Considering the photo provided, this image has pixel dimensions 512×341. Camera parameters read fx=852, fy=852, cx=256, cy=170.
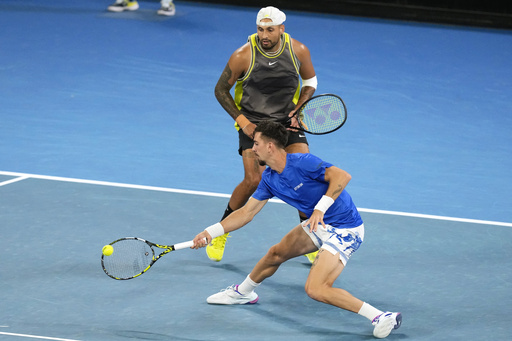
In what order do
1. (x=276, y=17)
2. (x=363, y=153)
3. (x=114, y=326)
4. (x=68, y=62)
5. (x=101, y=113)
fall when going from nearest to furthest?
(x=114, y=326) → (x=276, y=17) → (x=363, y=153) → (x=101, y=113) → (x=68, y=62)

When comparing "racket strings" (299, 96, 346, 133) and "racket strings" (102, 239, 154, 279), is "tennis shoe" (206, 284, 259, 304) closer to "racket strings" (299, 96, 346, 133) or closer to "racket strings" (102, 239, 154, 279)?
"racket strings" (102, 239, 154, 279)

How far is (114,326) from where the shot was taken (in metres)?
6.12

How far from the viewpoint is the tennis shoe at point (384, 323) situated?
6.02m

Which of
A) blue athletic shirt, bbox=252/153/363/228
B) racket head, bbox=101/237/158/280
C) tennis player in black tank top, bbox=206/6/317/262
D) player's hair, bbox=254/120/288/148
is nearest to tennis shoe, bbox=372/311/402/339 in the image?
A: blue athletic shirt, bbox=252/153/363/228

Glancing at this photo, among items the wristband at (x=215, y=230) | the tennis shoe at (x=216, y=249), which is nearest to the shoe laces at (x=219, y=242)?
the tennis shoe at (x=216, y=249)

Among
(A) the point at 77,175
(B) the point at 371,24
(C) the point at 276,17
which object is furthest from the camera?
(B) the point at 371,24

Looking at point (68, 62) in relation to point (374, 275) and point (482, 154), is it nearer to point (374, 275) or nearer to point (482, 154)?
point (482, 154)

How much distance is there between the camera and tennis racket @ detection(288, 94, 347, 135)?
7.24 m

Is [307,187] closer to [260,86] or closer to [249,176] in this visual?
[249,176]

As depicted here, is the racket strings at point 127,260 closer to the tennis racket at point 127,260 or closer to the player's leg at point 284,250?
the tennis racket at point 127,260

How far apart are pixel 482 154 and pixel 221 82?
4.37 metres

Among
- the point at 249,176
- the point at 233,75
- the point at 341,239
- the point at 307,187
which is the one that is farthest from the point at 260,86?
the point at 341,239

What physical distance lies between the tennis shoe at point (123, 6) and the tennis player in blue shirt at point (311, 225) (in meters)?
10.5

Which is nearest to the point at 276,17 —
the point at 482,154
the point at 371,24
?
the point at 482,154
